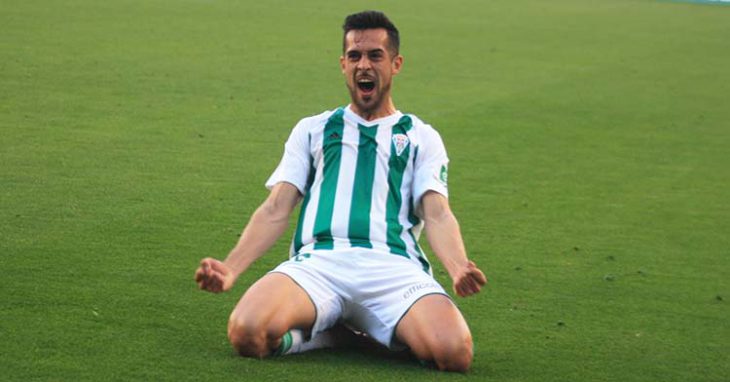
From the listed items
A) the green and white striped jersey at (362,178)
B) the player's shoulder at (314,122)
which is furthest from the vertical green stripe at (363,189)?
the player's shoulder at (314,122)

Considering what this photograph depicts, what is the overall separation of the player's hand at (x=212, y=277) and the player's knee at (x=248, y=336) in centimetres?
16

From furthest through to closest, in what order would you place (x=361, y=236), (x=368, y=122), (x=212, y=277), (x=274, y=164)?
(x=274, y=164) → (x=368, y=122) → (x=361, y=236) → (x=212, y=277)

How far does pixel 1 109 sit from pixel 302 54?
16.1 feet

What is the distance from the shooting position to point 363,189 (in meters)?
5.18

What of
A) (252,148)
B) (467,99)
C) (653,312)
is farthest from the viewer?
(467,99)

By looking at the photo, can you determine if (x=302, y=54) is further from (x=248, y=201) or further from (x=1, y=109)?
(x=248, y=201)

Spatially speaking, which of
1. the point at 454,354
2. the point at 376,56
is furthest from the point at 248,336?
the point at 376,56

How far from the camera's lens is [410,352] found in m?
5.11

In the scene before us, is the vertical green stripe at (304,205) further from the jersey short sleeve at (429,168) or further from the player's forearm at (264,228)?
the jersey short sleeve at (429,168)

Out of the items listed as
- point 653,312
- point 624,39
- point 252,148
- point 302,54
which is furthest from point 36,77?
point 624,39

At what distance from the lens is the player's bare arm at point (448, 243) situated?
4723mm

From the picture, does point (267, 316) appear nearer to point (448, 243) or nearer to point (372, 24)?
point (448, 243)

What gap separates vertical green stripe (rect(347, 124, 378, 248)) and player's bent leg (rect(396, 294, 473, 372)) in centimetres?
34

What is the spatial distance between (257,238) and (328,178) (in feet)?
1.21
